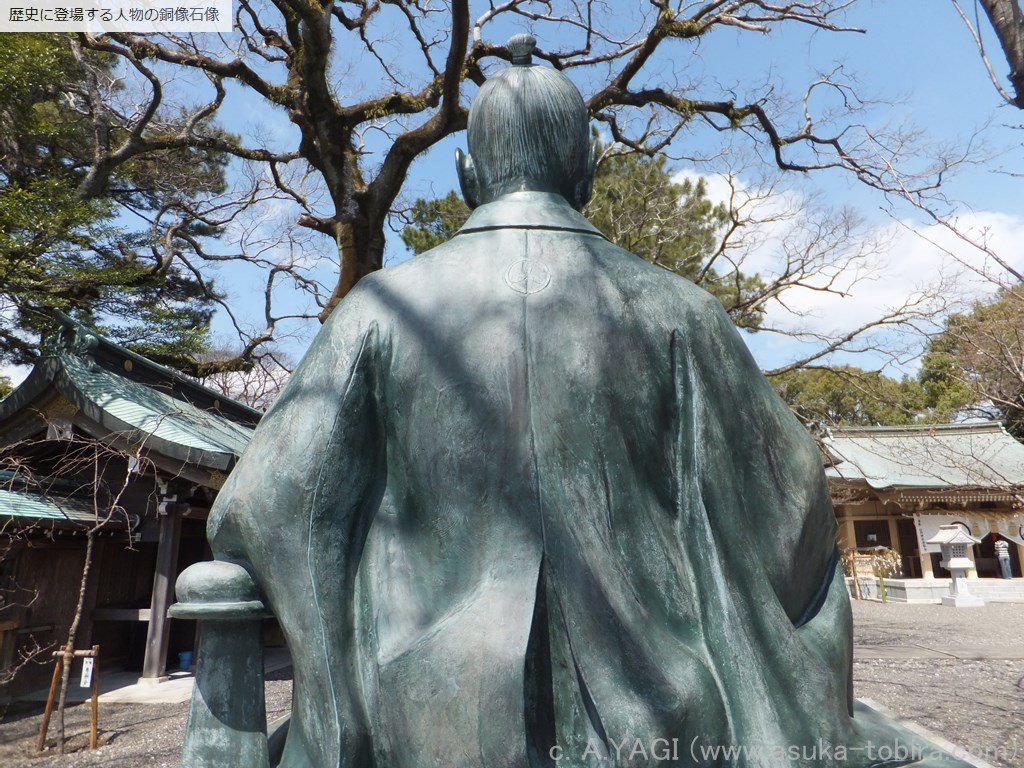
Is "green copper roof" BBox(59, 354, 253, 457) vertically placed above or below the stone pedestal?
above

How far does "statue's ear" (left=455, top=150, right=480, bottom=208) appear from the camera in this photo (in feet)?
5.41

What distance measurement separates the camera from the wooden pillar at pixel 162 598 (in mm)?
8141

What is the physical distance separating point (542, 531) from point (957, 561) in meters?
18.4

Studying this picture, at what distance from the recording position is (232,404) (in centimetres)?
1091

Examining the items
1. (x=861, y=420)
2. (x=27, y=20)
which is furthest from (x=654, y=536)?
(x=861, y=420)

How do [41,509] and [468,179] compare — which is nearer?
[468,179]

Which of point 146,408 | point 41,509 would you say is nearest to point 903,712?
point 146,408

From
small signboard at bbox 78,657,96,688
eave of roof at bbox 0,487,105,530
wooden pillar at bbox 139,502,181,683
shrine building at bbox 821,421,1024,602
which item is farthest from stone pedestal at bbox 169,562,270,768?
shrine building at bbox 821,421,1024,602

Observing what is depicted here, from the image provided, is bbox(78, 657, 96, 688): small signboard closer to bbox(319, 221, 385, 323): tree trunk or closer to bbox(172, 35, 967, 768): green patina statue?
bbox(319, 221, 385, 323): tree trunk

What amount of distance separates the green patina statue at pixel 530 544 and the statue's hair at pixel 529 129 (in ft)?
0.55

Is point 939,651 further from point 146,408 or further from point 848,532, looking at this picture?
point 848,532

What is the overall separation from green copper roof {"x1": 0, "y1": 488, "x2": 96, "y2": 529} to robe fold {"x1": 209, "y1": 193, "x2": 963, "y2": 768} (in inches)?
278

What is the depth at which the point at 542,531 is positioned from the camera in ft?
4.00

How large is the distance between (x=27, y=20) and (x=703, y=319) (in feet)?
34.2
